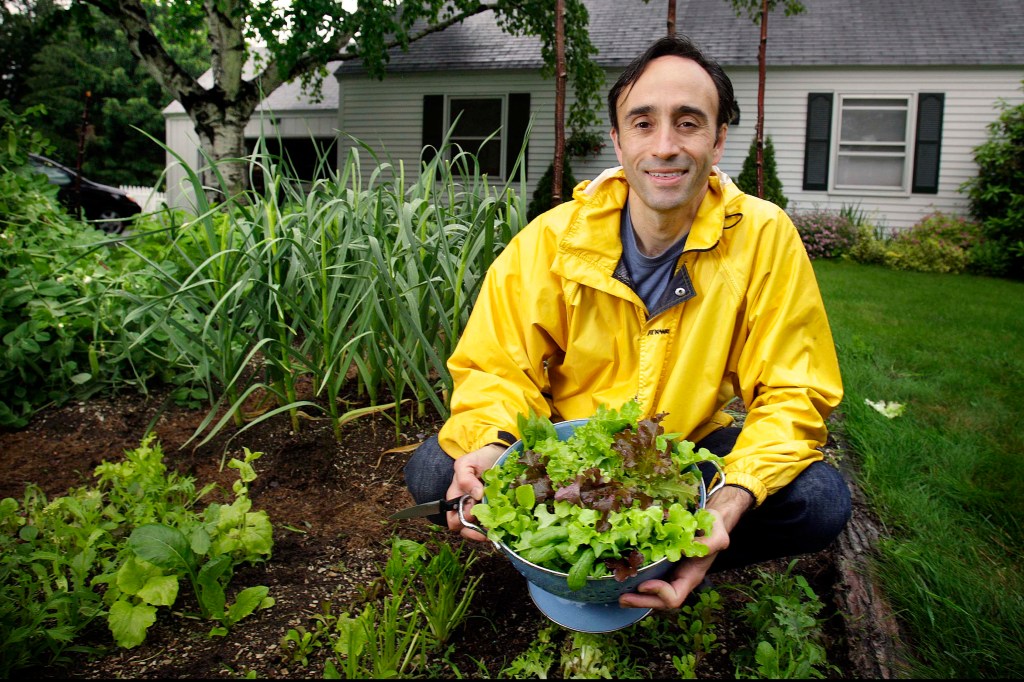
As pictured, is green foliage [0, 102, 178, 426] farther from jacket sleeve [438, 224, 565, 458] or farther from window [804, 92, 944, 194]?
window [804, 92, 944, 194]

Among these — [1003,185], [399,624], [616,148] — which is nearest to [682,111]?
[616,148]

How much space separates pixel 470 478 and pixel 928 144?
12.2 metres

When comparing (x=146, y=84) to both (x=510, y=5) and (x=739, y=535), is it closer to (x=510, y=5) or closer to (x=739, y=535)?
(x=510, y=5)

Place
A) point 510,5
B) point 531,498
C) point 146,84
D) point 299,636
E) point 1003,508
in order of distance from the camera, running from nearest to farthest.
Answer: point 531,498 < point 299,636 < point 1003,508 < point 510,5 < point 146,84

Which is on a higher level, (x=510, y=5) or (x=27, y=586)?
(x=510, y=5)

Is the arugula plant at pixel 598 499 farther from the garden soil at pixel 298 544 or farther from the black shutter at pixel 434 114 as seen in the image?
the black shutter at pixel 434 114

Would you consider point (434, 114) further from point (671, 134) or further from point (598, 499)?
point (598, 499)

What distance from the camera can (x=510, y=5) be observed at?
31.9ft

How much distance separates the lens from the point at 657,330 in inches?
67.8

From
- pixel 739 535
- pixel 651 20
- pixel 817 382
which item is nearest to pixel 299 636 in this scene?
pixel 739 535

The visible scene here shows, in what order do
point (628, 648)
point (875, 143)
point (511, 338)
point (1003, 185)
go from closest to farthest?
point (628, 648), point (511, 338), point (1003, 185), point (875, 143)

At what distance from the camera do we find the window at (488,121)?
12781 millimetres

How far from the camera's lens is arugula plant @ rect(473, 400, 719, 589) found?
3.94 feet

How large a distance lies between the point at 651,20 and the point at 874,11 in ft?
12.5
